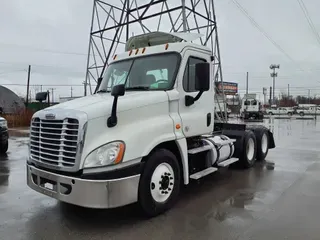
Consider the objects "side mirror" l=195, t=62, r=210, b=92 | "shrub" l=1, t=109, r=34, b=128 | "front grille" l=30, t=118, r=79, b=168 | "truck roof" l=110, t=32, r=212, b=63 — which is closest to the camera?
"front grille" l=30, t=118, r=79, b=168

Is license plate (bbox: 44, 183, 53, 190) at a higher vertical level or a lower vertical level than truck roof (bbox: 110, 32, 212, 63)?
lower

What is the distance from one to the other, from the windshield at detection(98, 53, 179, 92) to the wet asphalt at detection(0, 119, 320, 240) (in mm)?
2014

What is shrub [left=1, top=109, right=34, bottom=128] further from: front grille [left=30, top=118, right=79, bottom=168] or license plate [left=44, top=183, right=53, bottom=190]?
license plate [left=44, top=183, right=53, bottom=190]

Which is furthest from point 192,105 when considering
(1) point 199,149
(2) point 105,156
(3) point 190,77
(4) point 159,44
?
(2) point 105,156

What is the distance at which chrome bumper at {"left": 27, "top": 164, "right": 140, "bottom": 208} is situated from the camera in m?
3.70

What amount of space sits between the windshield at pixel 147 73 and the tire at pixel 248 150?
3682mm

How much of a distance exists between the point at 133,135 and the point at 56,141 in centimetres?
105

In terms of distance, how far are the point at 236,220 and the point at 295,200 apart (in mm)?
1573

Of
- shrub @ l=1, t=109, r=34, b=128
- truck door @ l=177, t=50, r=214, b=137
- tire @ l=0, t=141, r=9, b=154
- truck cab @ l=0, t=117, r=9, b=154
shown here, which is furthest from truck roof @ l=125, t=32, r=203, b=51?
shrub @ l=1, t=109, r=34, b=128

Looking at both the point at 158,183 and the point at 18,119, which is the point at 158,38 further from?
the point at 18,119

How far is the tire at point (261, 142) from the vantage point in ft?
28.8

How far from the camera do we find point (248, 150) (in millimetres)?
7906

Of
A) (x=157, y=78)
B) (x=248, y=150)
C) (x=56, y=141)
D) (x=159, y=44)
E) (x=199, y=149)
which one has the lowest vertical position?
(x=248, y=150)

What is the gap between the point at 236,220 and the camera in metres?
4.30
